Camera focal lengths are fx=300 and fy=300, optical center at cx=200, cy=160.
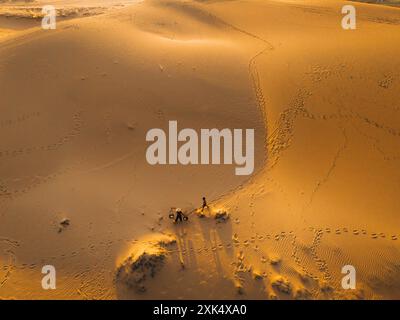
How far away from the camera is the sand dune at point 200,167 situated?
25.7ft

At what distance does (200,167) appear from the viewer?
35.9 feet

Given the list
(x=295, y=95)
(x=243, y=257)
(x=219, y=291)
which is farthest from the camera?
(x=295, y=95)

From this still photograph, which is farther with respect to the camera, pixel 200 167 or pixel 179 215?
pixel 200 167

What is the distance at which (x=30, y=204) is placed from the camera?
31.3 ft

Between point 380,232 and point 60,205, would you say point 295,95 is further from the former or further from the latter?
point 60,205

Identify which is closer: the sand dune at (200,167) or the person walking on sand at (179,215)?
the sand dune at (200,167)

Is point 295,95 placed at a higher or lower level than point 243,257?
higher

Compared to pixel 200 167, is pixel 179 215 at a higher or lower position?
lower

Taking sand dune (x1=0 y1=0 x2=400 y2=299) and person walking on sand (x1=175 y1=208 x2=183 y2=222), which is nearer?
sand dune (x1=0 y1=0 x2=400 y2=299)

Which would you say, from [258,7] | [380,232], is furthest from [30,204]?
[258,7]

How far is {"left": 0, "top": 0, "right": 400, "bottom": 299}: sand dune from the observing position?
784 cm
